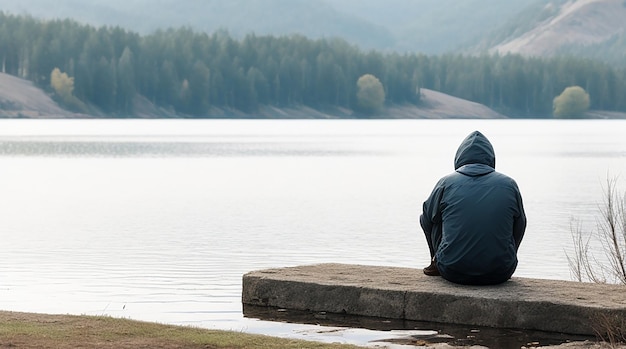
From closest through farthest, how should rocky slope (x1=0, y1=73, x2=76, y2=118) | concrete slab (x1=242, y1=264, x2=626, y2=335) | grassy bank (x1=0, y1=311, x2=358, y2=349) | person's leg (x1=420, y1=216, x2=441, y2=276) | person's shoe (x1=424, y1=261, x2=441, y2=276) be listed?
grassy bank (x1=0, y1=311, x2=358, y2=349) < concrete slab (x1=242, y1=264, x2=626, y2=335) < person's leg (x1=420, y1=216, x2=441, y2=276) < person's shoe (x1=424, y1=261, x2=441, y2=276) < rocky slope (x1=0, y1=73, x2=76, y2=118)

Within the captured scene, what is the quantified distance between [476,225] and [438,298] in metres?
0.97

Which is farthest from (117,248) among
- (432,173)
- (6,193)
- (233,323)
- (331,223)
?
(432,173)

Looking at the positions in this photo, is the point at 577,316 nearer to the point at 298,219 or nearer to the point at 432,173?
the point at 298,219

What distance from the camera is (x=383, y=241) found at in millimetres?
28266

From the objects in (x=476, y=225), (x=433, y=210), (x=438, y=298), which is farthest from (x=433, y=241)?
(x=438, y=298)

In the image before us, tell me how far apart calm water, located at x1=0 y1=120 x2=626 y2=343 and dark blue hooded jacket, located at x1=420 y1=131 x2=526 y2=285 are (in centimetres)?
192

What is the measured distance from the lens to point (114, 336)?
12.2 metres

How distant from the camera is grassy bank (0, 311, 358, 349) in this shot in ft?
38.2

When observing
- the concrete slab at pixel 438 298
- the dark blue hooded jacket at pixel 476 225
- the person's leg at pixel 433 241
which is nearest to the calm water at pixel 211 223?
the concrete slab at pixel 438 298

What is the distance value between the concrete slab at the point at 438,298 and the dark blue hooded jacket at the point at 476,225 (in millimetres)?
212

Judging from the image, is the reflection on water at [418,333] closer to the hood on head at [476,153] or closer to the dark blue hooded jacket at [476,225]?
the dark blue hooded jacket at [476,225]

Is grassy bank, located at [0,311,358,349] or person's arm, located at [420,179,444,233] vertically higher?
person's arm, located at [420,179,444,233]

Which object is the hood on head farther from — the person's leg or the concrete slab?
the concrete slab

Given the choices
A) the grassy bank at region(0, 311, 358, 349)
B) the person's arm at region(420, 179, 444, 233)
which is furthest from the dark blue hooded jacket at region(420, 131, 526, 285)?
the grassy bank at region(0, 311, 358, 349)
